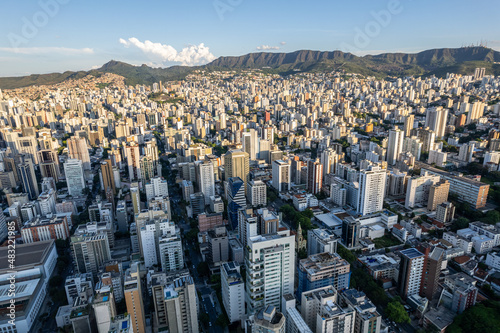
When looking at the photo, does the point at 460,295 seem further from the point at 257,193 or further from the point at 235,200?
the point at 257,193

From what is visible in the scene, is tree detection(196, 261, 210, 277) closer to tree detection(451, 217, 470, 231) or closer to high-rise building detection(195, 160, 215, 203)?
high-rise building detection(195, 160, 215, 203)

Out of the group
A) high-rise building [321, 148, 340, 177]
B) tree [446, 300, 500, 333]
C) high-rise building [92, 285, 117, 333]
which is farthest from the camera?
high-rise building [321, 148, 340, 177]

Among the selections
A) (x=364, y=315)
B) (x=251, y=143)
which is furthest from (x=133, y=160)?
(x=364, y=315)

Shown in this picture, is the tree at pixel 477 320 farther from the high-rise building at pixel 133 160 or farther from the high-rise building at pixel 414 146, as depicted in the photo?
the high-rise building at pixel 133 160

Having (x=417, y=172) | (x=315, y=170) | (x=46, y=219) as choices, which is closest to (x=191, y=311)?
(x=46, y=219)

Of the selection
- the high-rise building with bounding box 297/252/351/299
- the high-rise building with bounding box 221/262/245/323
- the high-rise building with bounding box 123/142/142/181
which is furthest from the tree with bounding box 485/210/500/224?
the high-rise building with bounding box 123/142/142/181
